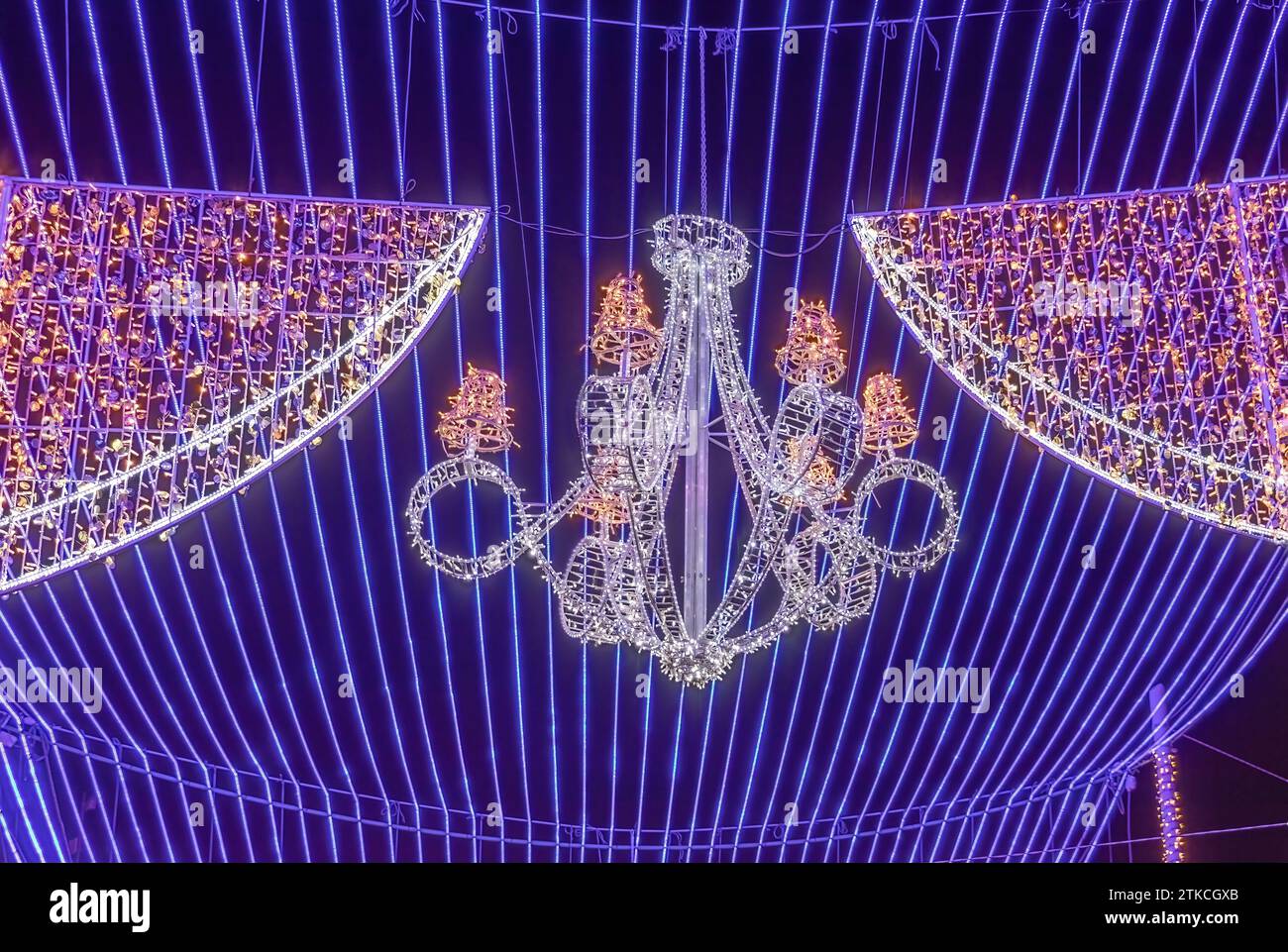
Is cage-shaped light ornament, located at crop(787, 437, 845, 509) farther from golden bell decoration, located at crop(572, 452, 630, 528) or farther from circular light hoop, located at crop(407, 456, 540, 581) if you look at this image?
circular light hoop, located at crop(407, 456, 540, 581)

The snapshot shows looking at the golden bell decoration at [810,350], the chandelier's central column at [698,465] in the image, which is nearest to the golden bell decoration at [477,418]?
the chandelier's central column at [698,465]

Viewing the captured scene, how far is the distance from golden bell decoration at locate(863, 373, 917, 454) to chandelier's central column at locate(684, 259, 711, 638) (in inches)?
19.7

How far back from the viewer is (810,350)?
4.73 m

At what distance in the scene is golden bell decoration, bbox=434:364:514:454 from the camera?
180 inches

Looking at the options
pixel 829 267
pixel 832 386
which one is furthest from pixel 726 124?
pixel 832 386

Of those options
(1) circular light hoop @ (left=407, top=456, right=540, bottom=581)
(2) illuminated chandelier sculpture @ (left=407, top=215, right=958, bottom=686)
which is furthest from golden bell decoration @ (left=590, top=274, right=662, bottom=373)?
(1) circular light hoop @ (left=407, top=456, right=540, bottom=581)

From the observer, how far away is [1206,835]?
15.5 feet

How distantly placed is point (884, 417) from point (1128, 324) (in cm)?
86

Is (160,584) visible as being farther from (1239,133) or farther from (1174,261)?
(1239,133)

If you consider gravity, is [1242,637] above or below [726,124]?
below

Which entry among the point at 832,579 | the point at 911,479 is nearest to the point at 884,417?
the point at 911,479

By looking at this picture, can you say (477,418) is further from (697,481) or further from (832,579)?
(832,579)
